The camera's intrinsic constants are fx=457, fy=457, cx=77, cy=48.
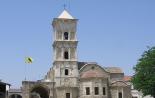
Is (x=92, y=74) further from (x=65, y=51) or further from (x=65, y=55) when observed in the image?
(x=65, y=51)

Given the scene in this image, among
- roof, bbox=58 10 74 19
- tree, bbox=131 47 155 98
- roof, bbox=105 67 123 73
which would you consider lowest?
tree, bbox=131 47 155 98

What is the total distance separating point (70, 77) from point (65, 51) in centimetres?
469

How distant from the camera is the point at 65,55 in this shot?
7944 cm

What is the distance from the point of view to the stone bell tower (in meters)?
77.9

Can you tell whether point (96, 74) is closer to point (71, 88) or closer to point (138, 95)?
point (71, 88)

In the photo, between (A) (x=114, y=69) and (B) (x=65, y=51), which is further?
(A) (x=114, y=69)

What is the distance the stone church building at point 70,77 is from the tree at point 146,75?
28.0ft

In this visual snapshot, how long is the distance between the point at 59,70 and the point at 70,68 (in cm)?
195

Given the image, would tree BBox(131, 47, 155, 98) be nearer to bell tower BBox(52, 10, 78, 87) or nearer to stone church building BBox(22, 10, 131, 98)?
stone church building BBox(22, 10, 131, 98)

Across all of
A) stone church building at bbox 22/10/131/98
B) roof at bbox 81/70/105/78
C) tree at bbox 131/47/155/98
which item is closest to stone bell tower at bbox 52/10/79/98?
stone church building at bbox 22/10/131/98

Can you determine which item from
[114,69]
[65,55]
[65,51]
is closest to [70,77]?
[65,55]

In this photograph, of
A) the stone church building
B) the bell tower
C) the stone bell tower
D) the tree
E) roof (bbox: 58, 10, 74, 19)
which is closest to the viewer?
the tree

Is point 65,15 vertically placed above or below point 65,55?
above

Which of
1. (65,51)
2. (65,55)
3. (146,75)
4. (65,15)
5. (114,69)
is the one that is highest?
(65,15)
